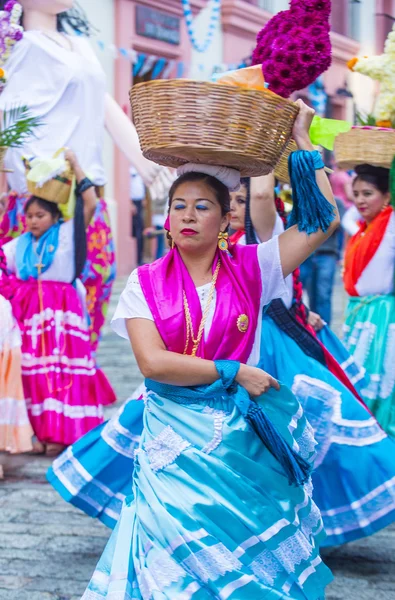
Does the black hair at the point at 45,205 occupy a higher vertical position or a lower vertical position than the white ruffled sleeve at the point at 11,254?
higher

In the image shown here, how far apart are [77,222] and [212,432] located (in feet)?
10.9

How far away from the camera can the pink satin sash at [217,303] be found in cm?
328

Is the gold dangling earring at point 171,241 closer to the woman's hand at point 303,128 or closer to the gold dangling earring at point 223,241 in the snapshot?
the gold dangling earring at point 223,241

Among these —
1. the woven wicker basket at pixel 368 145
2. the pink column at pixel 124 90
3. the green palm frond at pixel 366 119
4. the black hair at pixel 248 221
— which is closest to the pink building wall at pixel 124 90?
the pink column at pixel 124 90

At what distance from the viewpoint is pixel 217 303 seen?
3322mm

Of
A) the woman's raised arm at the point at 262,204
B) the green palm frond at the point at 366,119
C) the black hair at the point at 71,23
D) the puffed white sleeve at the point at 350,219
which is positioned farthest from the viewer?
the puffed white sleeve at the point at 350,219

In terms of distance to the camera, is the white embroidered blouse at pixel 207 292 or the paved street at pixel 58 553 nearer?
the white embroidered blouse at pixel 207 292

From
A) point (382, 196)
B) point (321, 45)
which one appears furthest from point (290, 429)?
point (382, 196)

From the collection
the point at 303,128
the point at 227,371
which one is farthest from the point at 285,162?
the point at 227,371

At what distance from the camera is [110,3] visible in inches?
639

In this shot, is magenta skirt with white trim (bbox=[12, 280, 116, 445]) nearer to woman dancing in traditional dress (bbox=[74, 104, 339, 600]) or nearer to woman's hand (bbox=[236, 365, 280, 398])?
woman dancing in traditional dress (bbox=[74, 104, 339, 600])

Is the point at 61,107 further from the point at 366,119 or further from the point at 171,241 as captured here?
the point at 171,241

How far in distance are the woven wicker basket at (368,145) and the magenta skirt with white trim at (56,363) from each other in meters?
2.07

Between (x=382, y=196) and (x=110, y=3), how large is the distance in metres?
11.5
